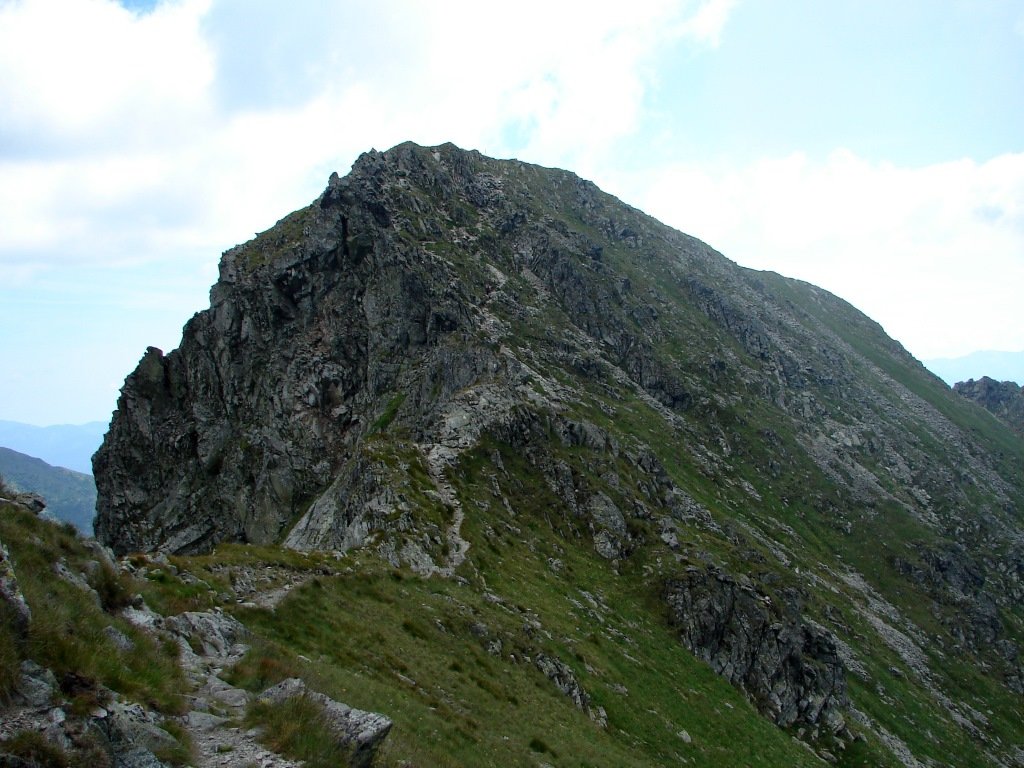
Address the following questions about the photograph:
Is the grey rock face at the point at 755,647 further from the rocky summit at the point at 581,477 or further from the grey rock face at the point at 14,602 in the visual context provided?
the grey rock face at the point at 14,602

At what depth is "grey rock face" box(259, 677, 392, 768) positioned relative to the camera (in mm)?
13875

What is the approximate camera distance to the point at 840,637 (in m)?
79.1

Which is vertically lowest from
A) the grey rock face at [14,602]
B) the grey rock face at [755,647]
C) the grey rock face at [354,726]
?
the grey rock face at [755,647]

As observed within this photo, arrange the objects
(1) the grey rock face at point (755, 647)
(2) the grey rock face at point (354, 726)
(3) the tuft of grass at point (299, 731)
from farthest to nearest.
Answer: (1) the grey rock face at point (755, 647), (2) the grey rock face at point (354, 726), (3) the tuft of grass at point (299, 731)

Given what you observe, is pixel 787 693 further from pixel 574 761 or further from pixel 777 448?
pixel 777 448

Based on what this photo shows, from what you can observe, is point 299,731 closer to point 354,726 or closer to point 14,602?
point 354,726

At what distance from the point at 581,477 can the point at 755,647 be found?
23.1 metres

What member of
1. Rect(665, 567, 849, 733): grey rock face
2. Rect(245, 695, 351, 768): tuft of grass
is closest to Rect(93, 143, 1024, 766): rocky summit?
Rect(665, 567, 849, 733): grey rock face

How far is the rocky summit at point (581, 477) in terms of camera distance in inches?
1795

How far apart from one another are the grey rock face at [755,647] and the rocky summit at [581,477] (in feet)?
0.80

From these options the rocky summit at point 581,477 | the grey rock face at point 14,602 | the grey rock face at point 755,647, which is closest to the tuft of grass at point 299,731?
the grey rock face at point 14,602

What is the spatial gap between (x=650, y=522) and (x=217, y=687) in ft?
187

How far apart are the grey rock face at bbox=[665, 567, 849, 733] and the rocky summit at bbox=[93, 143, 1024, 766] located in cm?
24

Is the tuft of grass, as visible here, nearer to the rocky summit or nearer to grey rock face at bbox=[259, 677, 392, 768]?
grey rock face at bbox=[259, 677, 392, 768]
